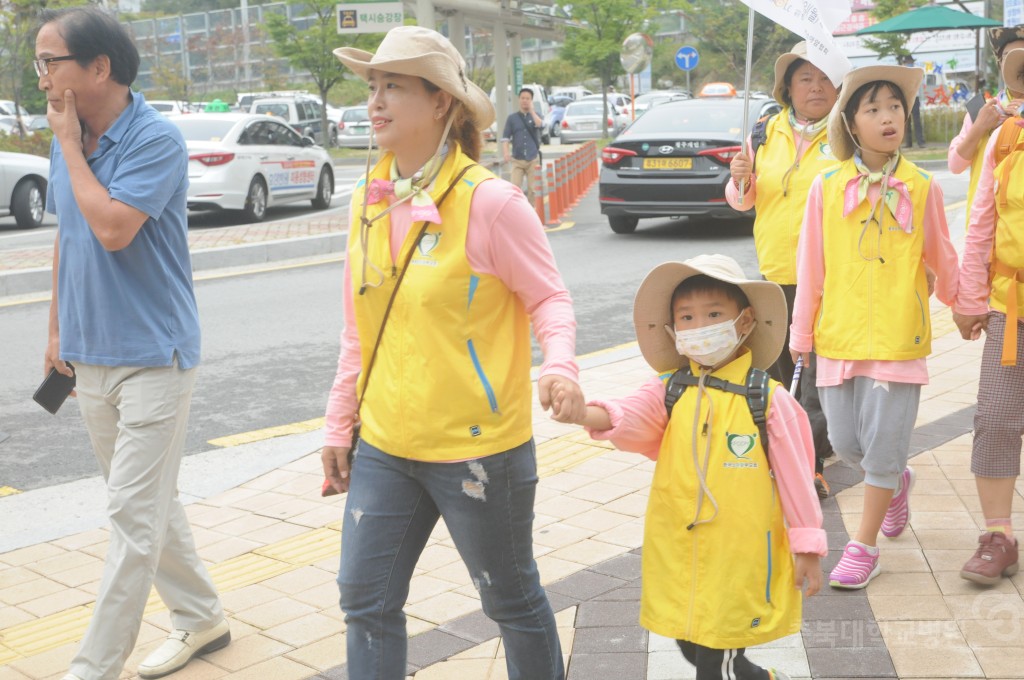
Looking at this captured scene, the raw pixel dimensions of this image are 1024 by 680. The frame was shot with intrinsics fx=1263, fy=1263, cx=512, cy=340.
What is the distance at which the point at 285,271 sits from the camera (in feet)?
42.7

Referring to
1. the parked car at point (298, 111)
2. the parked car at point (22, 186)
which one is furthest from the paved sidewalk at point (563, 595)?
the parked car at point (298, 111)

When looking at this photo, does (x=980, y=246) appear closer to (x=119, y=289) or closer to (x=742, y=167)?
(x=742, y=167)

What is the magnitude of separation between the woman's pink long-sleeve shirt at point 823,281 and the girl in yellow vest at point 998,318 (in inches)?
4.5

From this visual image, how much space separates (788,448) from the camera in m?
3.03

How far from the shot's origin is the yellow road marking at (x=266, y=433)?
6.78 meters

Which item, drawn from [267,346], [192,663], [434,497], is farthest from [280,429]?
[434,497]

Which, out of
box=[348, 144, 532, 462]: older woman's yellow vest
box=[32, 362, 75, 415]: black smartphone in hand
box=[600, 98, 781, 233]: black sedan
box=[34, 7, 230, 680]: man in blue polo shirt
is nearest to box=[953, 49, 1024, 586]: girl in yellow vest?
box=[348, 144, 532, 462]: older woman's yellow vest

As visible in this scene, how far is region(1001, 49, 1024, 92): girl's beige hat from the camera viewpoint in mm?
4586

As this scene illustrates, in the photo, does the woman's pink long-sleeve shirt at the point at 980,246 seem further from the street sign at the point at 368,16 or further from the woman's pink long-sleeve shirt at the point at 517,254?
the street sign at the point at 368,16

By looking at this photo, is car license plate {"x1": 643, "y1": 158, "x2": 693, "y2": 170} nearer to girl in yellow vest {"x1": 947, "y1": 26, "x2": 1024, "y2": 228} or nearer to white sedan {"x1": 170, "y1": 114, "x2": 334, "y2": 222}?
white sedan {"x1": 170, "y1": 114, "x2": 334, "y2": 222}

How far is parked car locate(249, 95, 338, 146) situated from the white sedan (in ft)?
63.9

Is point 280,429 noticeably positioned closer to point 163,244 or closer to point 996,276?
point 163,244

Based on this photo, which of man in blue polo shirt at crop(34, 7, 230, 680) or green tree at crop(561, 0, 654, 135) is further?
green tree at crop(561, 0, 654, 135)

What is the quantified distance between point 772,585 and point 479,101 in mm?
1379
